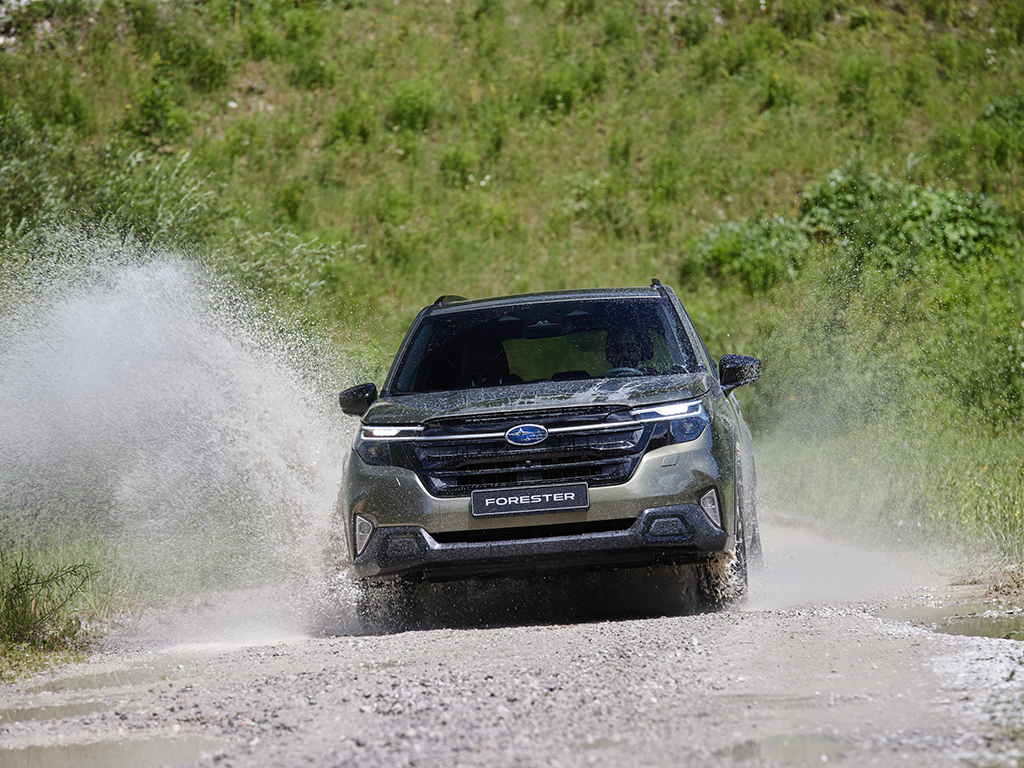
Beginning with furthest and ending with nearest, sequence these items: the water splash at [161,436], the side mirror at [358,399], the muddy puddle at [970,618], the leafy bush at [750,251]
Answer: the leafy bush at [750,251] < the water splash at [161,436] < the side mirror at [358,399] < the muddy puddle at [970,618]

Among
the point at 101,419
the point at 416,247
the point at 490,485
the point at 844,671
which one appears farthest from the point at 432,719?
the point at 416,247

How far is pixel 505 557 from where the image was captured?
18.8 feet

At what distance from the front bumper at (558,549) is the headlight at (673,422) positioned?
0.33m

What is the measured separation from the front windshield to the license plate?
105 cm

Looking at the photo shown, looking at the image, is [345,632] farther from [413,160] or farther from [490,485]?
[413,160]

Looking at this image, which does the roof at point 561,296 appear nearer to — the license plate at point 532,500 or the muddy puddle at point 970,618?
the license plate at point 532,500

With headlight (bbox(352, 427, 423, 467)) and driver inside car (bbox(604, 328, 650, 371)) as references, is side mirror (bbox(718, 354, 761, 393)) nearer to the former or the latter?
driver inside car (bbox(604, 328, 650, 371))

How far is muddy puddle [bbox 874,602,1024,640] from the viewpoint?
215 inches

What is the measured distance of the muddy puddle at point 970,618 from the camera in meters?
5.47

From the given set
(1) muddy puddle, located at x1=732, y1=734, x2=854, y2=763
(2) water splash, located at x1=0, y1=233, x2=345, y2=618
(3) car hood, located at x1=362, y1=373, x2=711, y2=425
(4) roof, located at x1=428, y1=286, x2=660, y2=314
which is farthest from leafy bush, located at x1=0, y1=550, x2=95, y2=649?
(1) muddy puddle, located at x1=732, y1=734, x2=854, y2=763

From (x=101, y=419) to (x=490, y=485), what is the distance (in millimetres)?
6165

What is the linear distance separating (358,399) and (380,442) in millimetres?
892

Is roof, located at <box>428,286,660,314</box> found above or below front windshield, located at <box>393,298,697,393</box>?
above

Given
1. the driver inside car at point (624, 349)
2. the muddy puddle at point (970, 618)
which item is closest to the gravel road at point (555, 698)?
the muddy puddle at point (970, 618)
